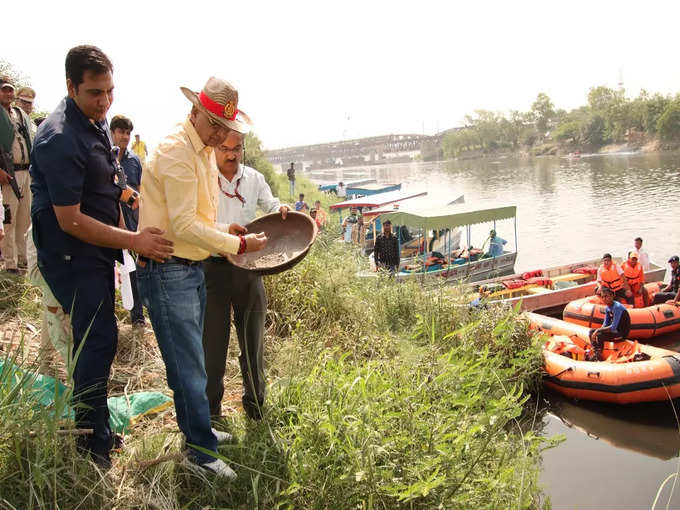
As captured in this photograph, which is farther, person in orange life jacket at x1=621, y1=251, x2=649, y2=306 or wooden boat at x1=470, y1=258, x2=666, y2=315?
person in orange life jacket at x1=621, y1=251, x2=649, y2=306

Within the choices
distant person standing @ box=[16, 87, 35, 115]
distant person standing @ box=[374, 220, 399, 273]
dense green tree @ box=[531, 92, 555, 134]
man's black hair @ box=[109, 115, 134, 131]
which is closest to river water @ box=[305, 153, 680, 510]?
distant person standing @ box=[374, 220, 399, 273]

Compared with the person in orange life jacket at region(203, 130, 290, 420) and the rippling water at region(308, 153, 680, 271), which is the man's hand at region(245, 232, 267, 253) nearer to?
the person in orange life jacket at region(203, 130, 290, 420)

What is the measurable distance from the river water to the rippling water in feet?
0.15

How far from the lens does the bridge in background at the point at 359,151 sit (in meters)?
102

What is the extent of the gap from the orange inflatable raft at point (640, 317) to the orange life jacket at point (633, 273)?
42.7 inches

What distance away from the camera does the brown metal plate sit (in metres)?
3.25

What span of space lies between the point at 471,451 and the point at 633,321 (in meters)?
8.25

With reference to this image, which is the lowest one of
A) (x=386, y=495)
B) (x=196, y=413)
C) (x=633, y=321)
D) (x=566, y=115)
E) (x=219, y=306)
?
(x=633, y=321)

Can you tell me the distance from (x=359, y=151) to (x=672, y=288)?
98344 mm

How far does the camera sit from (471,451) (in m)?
3.43

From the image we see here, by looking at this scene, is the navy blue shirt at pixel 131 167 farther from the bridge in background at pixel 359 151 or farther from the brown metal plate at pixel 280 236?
the bridge in background at pixel 359 151

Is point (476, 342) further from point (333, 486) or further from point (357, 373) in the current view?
point (333, 486)

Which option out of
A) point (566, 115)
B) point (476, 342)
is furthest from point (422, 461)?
point (566, 115)

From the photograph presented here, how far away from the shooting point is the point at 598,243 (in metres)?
23.5
